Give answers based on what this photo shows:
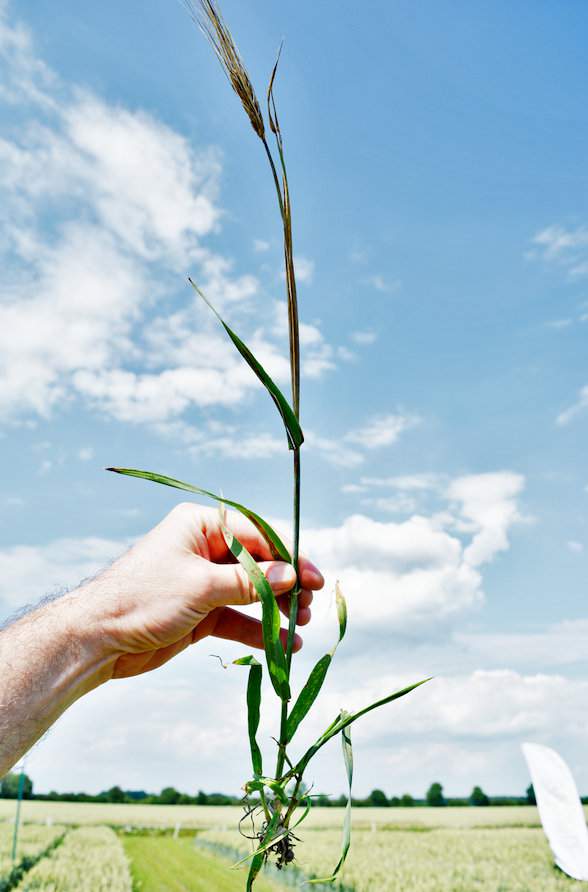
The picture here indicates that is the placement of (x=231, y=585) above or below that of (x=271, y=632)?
above

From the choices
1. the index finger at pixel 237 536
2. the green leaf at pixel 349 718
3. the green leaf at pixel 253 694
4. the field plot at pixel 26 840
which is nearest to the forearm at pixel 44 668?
the index finger at pixel 237 536

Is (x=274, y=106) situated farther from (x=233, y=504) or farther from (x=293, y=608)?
(x=293, y=608)

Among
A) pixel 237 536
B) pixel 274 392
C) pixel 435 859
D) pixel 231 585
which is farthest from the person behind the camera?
pixel 435 859

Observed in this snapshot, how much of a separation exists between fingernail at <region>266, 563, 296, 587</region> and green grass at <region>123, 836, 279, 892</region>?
6073 millimetres

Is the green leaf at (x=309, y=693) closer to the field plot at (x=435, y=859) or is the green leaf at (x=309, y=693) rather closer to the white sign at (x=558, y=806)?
the field plot at (x=435, y=859)

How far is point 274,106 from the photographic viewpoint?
111 centimetres

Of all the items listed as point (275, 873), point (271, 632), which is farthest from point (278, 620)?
point (275, 873)

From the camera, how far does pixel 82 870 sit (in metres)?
8.01

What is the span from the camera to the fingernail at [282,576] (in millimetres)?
1135

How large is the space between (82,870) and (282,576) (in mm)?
8702

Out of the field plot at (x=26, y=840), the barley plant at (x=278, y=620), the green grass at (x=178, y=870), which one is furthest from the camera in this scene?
the field plot at (x=26, y=840)

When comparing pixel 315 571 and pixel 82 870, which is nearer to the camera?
pixel 315 571

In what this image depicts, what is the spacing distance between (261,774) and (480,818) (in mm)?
16277

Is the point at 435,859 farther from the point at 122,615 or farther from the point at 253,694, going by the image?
the point at 253,694
